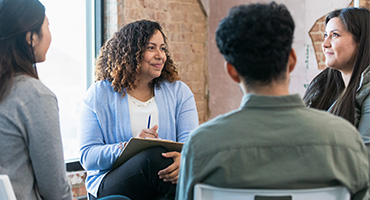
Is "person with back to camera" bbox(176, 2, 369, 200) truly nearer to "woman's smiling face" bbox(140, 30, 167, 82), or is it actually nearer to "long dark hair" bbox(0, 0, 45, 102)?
"long dark hair" bbox(0, 0, 45, 102)

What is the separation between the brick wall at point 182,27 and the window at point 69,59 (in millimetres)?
184

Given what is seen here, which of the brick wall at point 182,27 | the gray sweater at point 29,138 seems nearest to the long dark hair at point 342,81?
the gray sweater at point 29,138

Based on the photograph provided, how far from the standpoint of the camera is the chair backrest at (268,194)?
3.65ft

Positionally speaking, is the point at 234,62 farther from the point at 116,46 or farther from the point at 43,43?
the point at 116,46

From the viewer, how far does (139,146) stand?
6.79ft

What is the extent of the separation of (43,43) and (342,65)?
56.4 inches

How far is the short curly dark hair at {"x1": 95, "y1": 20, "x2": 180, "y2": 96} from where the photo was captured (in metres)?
2.37

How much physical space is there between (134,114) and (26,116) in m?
0.99

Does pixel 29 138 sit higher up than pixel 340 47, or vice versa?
pixel 340 47

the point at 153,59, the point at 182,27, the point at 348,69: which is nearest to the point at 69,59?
the point at 182,27

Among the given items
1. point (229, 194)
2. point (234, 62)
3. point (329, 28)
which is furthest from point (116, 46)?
point (229, 194)

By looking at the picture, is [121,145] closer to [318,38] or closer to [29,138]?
[29,138]

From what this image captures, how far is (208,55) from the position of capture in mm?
4090

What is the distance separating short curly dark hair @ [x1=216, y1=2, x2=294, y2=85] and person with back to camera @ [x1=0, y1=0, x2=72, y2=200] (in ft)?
2.05
